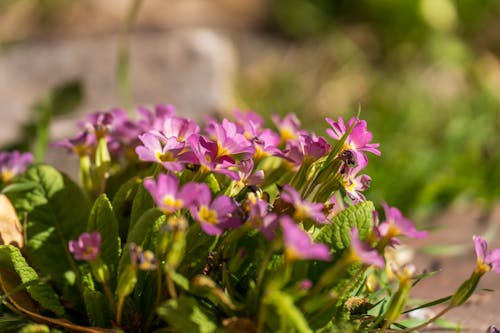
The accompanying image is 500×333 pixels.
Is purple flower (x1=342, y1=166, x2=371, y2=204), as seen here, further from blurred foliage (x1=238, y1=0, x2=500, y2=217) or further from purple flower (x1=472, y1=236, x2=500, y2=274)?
blurred foliage (x1=238, y1=0, x2=500, y2=217)

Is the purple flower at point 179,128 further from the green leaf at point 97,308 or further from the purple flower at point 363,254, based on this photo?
the purple flower at point 363,254

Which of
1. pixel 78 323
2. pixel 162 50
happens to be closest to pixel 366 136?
pixel 78 323


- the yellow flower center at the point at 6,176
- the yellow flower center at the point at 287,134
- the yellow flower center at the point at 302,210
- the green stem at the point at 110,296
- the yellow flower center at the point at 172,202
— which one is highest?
the yellow flower center at the point at 287,134

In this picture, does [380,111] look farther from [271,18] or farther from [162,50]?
[271,18]

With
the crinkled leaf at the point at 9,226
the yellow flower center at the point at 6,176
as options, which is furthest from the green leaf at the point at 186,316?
the yellow flower center at the point at 6,176

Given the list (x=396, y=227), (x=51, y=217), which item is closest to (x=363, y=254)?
(x=396, y=227)
